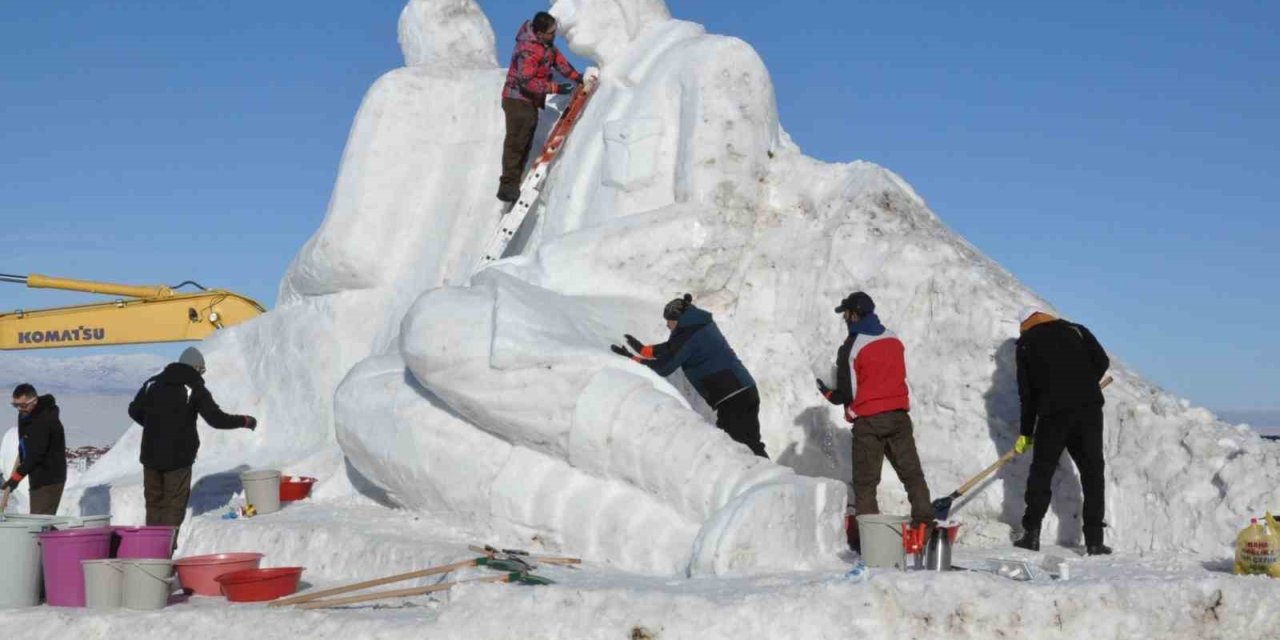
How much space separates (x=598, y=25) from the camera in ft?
36.9

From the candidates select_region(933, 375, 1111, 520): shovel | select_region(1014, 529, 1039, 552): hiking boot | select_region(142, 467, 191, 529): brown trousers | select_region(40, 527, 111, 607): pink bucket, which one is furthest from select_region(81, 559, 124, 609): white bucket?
select_region(1014, 529, 1039, 552): hiking boot

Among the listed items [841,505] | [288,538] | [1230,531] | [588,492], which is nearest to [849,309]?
[841,505]

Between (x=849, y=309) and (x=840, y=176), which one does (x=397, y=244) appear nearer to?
(x=840, y=176)

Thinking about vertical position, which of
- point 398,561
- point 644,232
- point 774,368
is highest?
Answer: point 644,232

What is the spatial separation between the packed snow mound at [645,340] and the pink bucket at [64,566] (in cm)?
215

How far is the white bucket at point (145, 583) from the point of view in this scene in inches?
286

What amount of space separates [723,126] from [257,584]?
4613 millimetres

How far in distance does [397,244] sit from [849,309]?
236 inches

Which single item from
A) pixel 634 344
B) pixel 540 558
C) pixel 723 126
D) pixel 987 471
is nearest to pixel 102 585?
pixel 540 558

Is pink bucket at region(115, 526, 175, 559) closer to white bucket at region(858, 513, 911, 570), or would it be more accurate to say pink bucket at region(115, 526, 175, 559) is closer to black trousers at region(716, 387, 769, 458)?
black trousers at region(716, 387, 769, 458)

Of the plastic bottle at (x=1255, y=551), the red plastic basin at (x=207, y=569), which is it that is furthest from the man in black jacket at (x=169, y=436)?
the plastic bottle at (x=1255, y=551)

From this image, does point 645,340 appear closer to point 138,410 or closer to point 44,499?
point 138,410

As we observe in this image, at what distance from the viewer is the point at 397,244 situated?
512 inches

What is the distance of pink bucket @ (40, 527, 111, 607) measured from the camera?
764 centimetres
